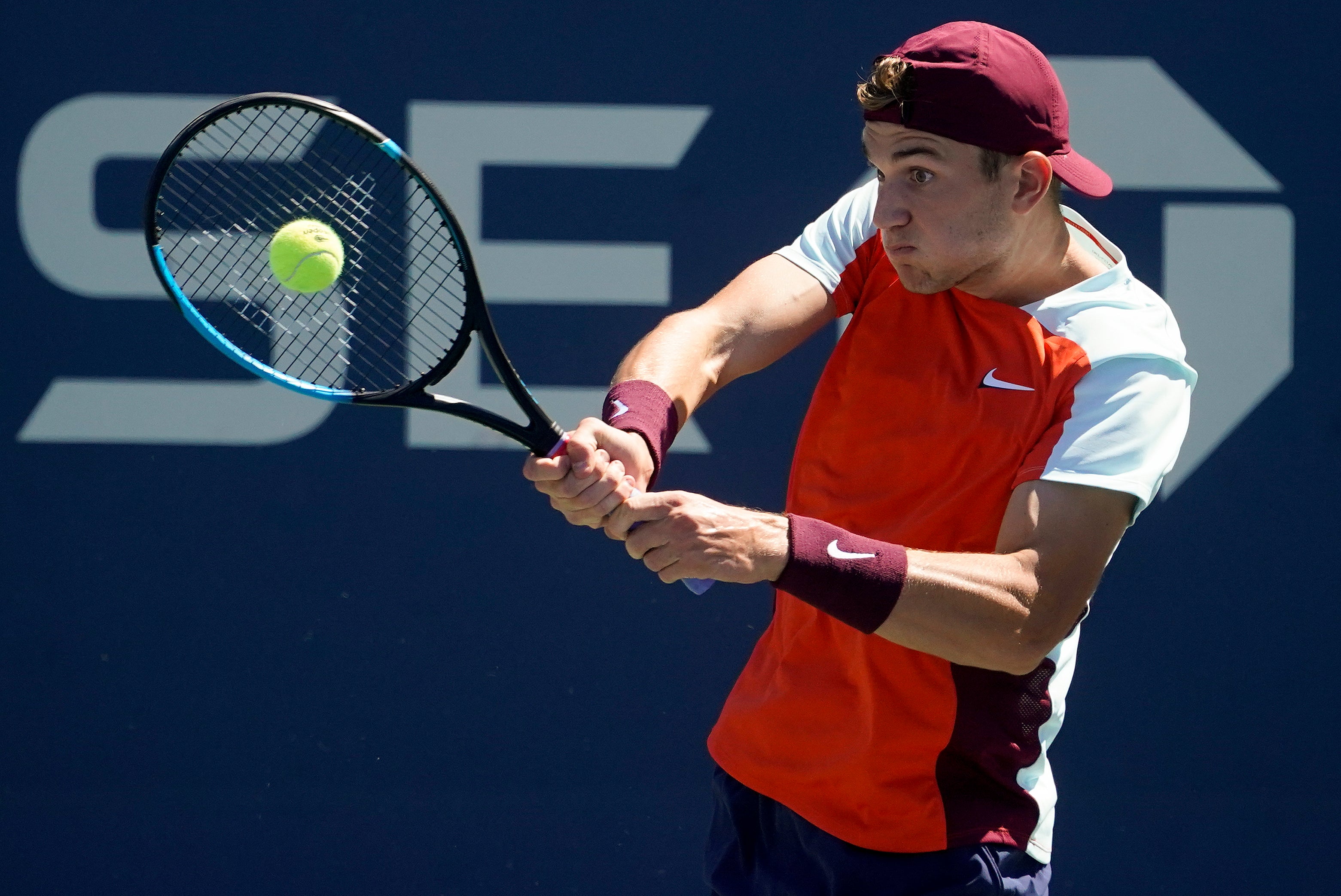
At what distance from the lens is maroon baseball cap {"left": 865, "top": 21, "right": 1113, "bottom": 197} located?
174 cm

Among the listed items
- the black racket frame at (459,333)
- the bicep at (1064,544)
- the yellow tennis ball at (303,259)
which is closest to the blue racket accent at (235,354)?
the black racket frame at (459,333)

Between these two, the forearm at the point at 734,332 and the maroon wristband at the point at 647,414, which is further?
the forearm at the point at 734,332

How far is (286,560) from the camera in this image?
2.99m

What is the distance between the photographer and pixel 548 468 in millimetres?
1659

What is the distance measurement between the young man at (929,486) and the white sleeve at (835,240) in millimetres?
18

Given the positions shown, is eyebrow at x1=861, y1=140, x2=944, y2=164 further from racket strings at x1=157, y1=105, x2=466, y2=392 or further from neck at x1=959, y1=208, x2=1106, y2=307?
racket strings at x1=157, y1=105, x2=466, y2=392

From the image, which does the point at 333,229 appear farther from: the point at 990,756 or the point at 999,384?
the point at 990,756

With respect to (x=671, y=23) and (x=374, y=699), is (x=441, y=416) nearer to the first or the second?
(x=374, y=699)

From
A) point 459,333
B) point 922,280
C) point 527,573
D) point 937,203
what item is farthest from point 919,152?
point 527,573

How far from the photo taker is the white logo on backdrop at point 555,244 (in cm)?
294

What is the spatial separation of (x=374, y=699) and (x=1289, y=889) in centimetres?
206

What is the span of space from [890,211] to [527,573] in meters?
1.47

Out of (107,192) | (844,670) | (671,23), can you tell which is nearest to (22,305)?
(107,192)

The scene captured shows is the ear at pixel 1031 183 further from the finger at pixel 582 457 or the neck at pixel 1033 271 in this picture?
the finger at pixel 582 457
